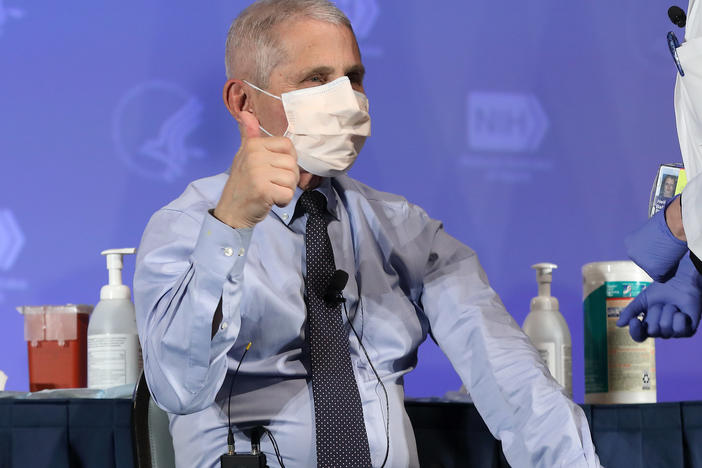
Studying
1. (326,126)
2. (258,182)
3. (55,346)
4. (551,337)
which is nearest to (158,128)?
(55,346)

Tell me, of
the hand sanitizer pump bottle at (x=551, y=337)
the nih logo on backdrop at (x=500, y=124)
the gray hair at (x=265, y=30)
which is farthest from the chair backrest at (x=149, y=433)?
the nih logo on backdrop at (x=500, y=124)

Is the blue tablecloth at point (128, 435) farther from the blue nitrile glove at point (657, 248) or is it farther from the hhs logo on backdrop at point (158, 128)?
the hhs logo on backdrop at point (158, 128)

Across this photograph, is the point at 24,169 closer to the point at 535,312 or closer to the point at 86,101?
the point at 86,101

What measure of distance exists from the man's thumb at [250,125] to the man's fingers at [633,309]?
65 centimetres

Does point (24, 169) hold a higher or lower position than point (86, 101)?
lower

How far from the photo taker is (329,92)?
1.26 meters

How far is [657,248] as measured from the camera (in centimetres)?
133

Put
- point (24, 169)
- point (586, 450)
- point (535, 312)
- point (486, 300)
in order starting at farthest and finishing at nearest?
point (24, 169) < point (535, 312) < point (486, 300) < point (586, 450)

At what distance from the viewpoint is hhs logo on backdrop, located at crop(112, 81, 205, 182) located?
2088 mm

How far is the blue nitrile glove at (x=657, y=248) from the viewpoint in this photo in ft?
4.34

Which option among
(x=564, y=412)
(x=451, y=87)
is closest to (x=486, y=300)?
(x=564, y=412)

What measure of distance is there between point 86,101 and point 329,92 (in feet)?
3.33

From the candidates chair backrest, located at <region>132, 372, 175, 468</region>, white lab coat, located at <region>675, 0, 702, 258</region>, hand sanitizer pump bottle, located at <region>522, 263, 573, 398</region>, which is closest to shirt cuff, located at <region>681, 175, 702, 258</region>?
white lab coat, located at <region>675, 0, 702, 258</region>

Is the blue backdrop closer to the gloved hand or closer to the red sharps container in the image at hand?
the red sharps container
